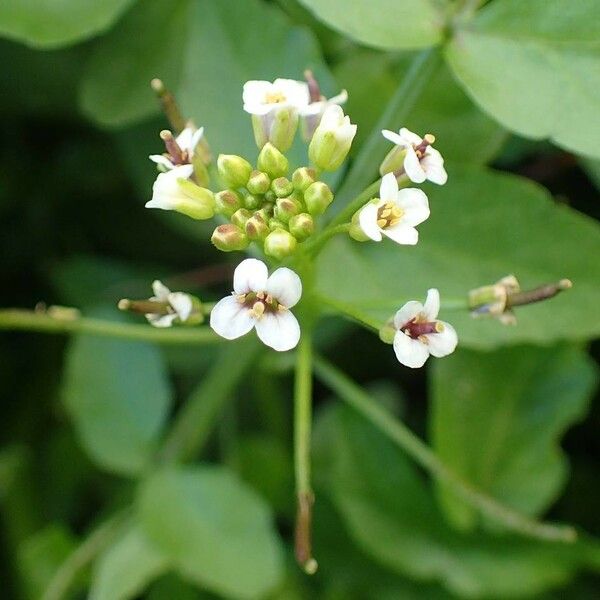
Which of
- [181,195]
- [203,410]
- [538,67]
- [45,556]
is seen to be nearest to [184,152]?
[181,195]

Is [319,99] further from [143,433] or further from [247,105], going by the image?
[143,433]

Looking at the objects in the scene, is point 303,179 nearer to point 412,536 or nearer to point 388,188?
point 388,188

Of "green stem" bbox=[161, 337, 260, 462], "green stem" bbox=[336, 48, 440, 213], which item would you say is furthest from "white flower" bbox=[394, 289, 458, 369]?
"green stem" bbox=[161, 337, 260, 462]

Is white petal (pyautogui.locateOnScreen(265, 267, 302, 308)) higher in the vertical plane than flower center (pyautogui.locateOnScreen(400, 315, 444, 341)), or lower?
higher

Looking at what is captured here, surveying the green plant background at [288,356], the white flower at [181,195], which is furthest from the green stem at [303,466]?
the white flower at [181,195]

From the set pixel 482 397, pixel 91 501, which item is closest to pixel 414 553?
pixel 482 397

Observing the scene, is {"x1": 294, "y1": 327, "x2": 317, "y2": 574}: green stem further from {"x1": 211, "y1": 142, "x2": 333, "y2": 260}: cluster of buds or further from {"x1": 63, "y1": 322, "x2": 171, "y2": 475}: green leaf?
{"x1": 63, "y1": 322, "x2": 171, "y2": 475}: green leaf
